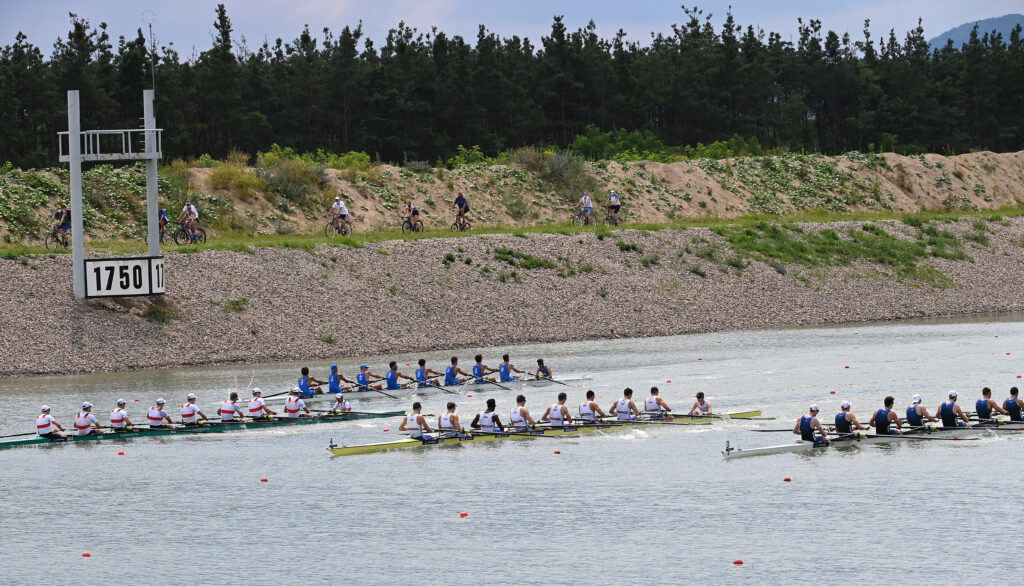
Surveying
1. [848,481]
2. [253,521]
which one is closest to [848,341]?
[848,481]

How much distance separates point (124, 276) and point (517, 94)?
5421 cm

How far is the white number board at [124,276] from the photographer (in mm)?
46438

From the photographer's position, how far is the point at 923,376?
3978cm

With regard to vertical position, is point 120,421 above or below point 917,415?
above

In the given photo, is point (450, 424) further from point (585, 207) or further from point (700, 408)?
point (585, 207)

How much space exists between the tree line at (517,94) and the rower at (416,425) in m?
50.1

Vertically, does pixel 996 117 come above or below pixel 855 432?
above

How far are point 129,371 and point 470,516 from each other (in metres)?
23.1

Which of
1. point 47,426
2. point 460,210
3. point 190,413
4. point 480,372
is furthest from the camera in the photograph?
point 460,210

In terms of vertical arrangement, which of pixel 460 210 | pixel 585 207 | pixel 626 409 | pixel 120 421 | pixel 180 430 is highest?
pixel 585 207

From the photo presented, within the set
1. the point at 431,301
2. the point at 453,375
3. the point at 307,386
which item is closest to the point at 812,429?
the point at 453,375

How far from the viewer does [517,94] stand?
96.6m

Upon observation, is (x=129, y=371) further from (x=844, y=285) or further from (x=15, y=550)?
(x=844, y=285)

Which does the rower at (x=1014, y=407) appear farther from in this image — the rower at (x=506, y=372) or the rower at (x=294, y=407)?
the rower at (x=294, y=407)
